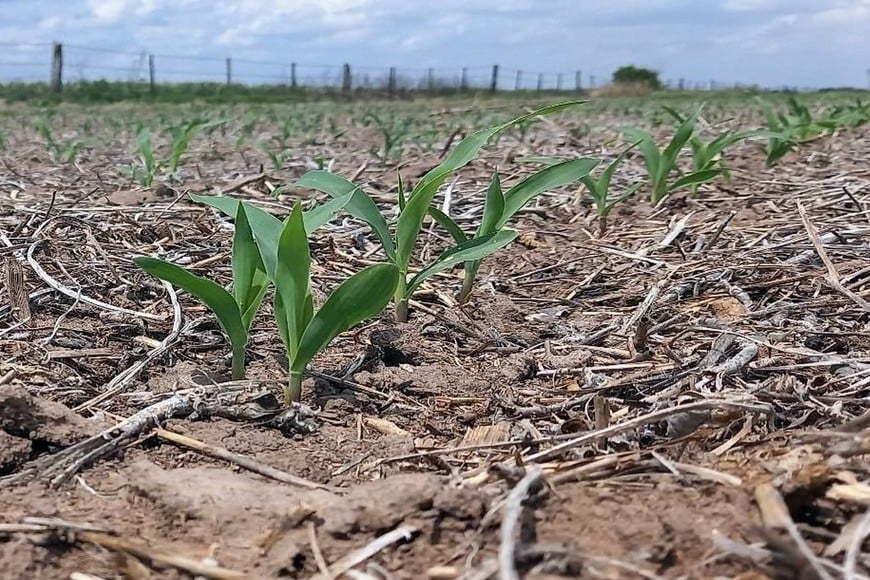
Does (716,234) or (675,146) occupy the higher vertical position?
(675,146)

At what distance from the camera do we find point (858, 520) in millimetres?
854

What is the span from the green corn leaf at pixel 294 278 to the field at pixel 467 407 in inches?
5.3

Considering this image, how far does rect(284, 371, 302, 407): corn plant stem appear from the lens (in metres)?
1.40

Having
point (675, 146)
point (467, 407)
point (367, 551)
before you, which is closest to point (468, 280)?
point (467, 407)

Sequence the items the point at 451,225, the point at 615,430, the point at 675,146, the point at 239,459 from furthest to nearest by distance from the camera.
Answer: the point at 675,146 < the point at 451,225 < the point at 239,459 < the point at 615,430

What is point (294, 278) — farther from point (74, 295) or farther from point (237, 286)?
point (74, 295)

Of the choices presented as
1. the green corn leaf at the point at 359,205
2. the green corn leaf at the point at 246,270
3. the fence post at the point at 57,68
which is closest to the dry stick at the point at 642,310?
the green corn leaf at the point at 359,205

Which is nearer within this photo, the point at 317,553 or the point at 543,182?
the point at 317,553

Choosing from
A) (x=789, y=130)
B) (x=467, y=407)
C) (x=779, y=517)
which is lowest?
(x=467, y=407)

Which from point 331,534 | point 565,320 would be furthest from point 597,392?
point 331,534

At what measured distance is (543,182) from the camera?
6.65 feet

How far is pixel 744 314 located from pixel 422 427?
2.69 ft

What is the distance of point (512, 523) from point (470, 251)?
95cm

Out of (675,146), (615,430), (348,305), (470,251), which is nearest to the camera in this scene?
(615,430)
